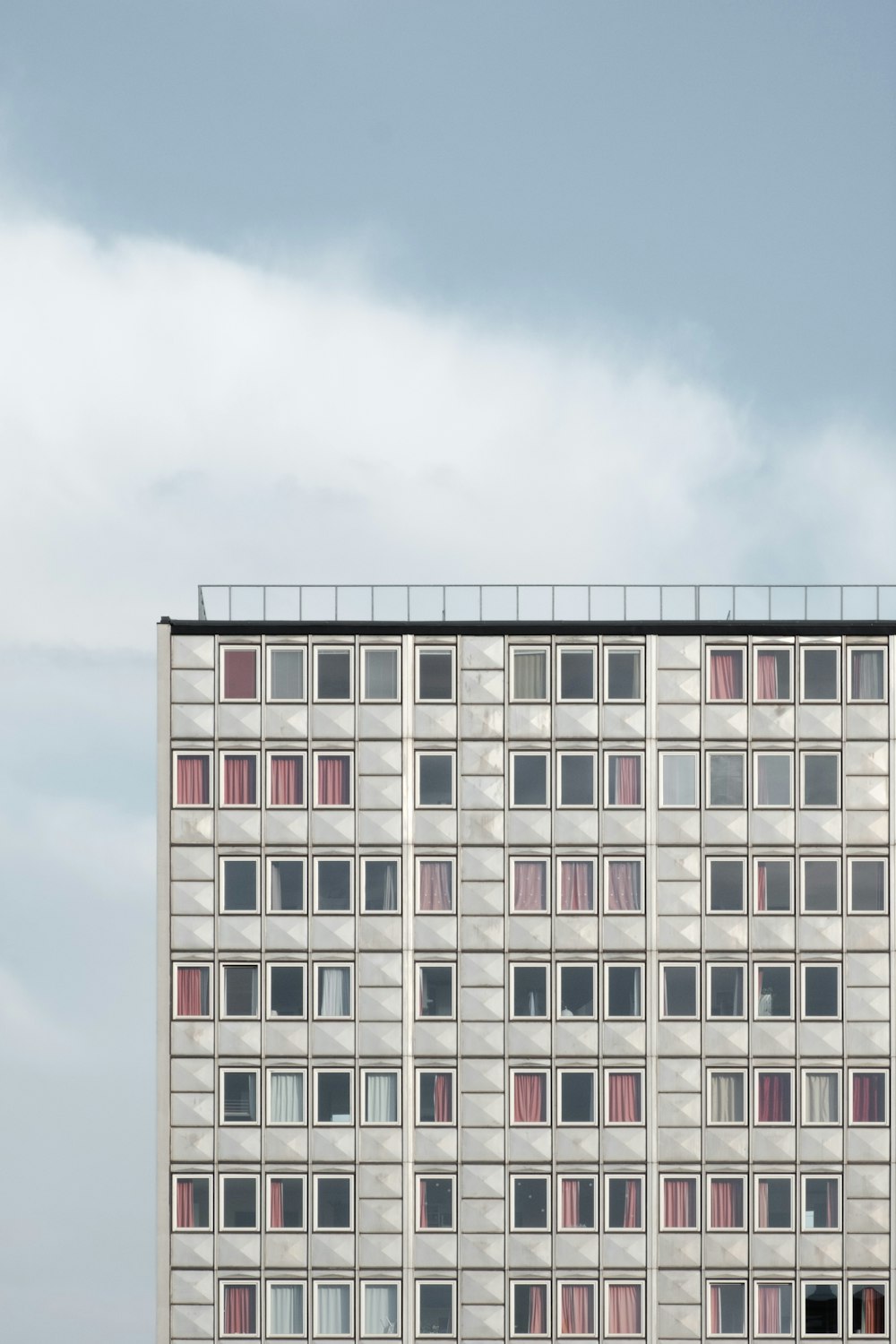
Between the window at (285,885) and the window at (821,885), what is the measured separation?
17.2 m

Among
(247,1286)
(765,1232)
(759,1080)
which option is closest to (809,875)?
(759,1080)

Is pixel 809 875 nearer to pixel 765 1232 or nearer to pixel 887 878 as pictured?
pixel 887 878

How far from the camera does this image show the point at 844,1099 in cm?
6588

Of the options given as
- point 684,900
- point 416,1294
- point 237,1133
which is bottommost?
point 416,1294

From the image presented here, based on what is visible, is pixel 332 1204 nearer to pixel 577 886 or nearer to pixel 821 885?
pixel 577 886

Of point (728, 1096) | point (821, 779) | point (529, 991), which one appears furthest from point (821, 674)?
point (529, 991)

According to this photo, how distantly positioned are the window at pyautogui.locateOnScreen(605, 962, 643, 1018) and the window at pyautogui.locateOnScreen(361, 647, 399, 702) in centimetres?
1201

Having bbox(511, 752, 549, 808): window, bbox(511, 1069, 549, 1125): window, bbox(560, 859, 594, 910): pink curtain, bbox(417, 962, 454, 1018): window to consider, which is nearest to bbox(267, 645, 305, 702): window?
bbox(511, 752, 549, 808): window

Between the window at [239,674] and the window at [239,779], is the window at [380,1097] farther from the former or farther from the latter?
the window at [239,674]

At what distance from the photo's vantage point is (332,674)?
221ft

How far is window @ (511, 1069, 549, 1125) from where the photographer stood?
6562 cm

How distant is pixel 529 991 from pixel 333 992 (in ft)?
21.7

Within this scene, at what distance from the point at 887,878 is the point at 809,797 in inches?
151

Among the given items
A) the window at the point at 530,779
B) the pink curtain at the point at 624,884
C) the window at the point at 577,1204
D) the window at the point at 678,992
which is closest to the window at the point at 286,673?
the window at the point at 530,779
